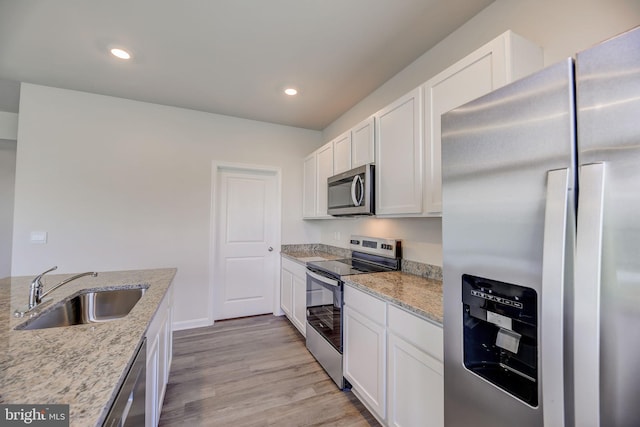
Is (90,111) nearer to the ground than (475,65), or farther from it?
farther from it

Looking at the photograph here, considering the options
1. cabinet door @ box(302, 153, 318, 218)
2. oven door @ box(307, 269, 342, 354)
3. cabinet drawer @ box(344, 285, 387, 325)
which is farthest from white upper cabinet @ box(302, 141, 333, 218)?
cabinet drawer @ box(344, 285, 387, 325)

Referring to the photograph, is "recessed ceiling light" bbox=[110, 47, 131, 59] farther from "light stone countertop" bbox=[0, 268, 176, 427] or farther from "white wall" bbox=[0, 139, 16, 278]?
"white wall" bbox=[0, 139, 16, 278]

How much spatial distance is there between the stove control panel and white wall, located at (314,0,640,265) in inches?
3.4

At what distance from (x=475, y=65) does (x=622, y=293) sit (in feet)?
4.36

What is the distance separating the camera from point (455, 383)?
3.35ft

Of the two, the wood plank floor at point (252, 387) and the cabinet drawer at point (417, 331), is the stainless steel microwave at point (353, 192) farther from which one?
the wood plank floor at point (252, 387)

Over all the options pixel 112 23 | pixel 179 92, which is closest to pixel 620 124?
pixel 112 23

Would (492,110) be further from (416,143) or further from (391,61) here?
(391,61)

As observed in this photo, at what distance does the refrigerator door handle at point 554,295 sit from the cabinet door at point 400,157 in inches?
42.4

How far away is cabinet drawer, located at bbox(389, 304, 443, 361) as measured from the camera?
1.28 metres

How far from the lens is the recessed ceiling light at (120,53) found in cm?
223

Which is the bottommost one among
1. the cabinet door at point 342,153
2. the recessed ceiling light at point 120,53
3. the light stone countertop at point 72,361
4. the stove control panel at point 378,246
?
the light stone countertop at point 72,361

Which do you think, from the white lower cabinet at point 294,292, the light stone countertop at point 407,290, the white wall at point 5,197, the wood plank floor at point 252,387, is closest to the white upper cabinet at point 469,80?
the light stone countertop at point 407,290

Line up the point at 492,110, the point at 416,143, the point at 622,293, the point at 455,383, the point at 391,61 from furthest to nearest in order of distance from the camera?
the point at 391,61, the point at 416,143, the point at 455,383, the point at 492,110, the point at 622,293
